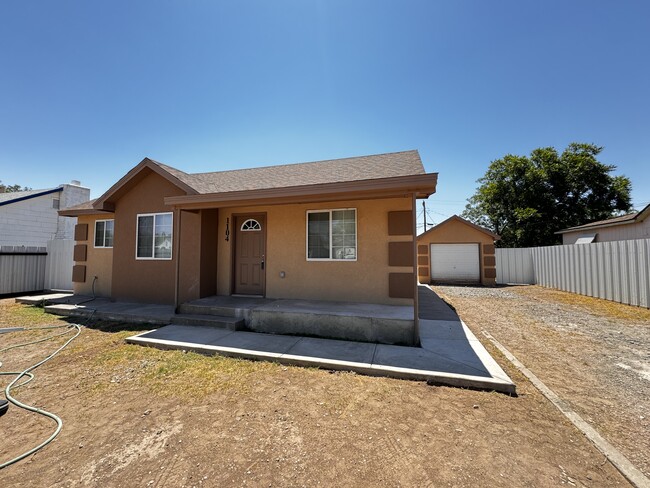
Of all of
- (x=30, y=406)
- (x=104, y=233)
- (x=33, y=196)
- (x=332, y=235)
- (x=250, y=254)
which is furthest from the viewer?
(x=33, y=196)

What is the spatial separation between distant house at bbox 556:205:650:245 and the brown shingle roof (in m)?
14.0

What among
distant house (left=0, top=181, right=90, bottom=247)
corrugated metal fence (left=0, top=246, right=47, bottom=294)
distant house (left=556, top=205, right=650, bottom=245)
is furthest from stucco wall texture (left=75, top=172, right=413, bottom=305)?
distant house (left=556, top=205, right=650, bottom=245)

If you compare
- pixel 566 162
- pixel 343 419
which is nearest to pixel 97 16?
pixel 343 419

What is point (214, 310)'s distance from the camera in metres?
6.56

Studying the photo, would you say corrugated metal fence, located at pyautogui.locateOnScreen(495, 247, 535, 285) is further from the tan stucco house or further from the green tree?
the tan stucco house

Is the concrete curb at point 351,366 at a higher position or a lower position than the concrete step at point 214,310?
lower

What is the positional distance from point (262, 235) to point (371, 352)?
4.63 metres

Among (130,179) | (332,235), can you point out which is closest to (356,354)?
(332,235)

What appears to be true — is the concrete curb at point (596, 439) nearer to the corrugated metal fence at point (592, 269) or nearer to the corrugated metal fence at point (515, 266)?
the corrugated metal fence at point (592, 269)

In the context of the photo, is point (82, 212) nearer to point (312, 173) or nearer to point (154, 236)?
point (154, 236)

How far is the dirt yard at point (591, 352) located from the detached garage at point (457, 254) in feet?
19.0

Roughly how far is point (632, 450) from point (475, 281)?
1473 cm

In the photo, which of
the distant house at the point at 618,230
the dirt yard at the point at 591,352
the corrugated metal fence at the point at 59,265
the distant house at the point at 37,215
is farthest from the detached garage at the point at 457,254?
the distant house at the point at 37,215

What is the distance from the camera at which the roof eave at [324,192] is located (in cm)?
498
